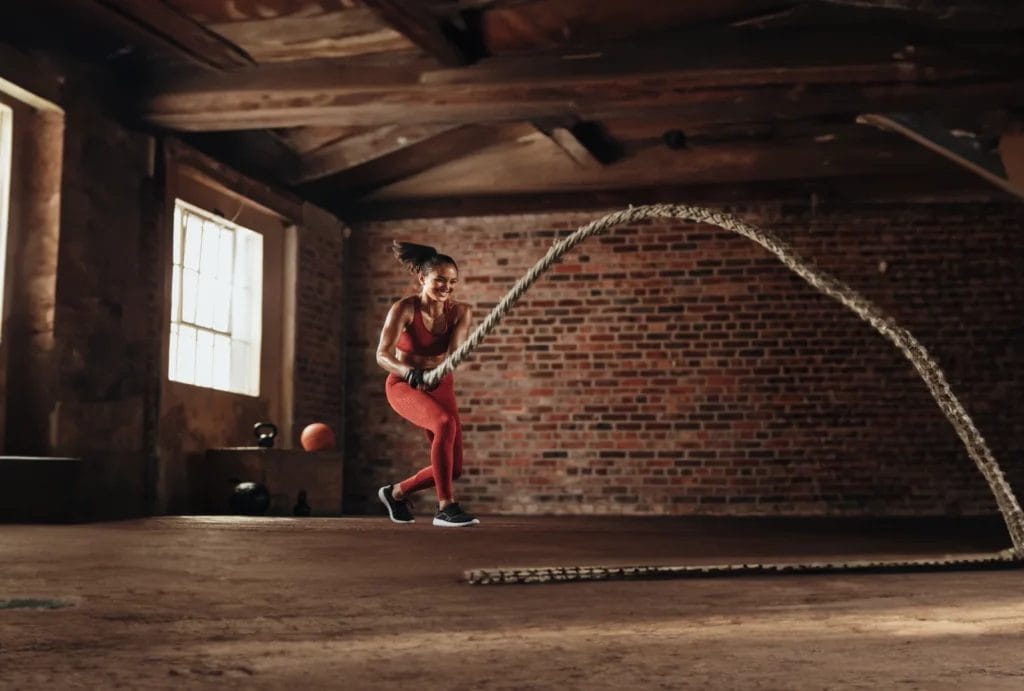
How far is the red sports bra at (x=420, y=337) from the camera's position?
5.80 meters

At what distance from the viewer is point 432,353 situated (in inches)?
230

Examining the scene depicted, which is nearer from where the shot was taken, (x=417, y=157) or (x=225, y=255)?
(x=225, y=255)

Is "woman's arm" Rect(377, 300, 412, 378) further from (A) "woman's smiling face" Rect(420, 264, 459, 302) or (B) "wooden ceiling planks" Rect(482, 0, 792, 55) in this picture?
(B) "wooden ceiling planks" Rect(482, 0, 792, 55)

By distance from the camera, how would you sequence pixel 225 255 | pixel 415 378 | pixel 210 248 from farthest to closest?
pixel 225 255 → pixel 210 248 → pixel 415 378

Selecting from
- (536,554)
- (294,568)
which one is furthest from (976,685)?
(536,554)

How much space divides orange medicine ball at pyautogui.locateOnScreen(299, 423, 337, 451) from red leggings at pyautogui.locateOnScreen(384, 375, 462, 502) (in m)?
2.97

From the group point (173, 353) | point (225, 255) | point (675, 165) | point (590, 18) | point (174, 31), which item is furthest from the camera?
point (675, 165)

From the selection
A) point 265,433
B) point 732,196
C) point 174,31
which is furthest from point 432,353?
point 732,196

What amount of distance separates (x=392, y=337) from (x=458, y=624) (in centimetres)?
357

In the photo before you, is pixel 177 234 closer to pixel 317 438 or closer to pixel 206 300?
pixel 206 300

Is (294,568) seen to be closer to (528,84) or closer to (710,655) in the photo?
(710,655)

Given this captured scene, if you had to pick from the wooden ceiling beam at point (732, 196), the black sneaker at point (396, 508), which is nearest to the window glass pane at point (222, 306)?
the wooden ceiling beam at point (732, 196)

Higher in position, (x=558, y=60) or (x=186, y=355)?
(x=558, y=60)

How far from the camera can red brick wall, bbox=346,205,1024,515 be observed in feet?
30.2
